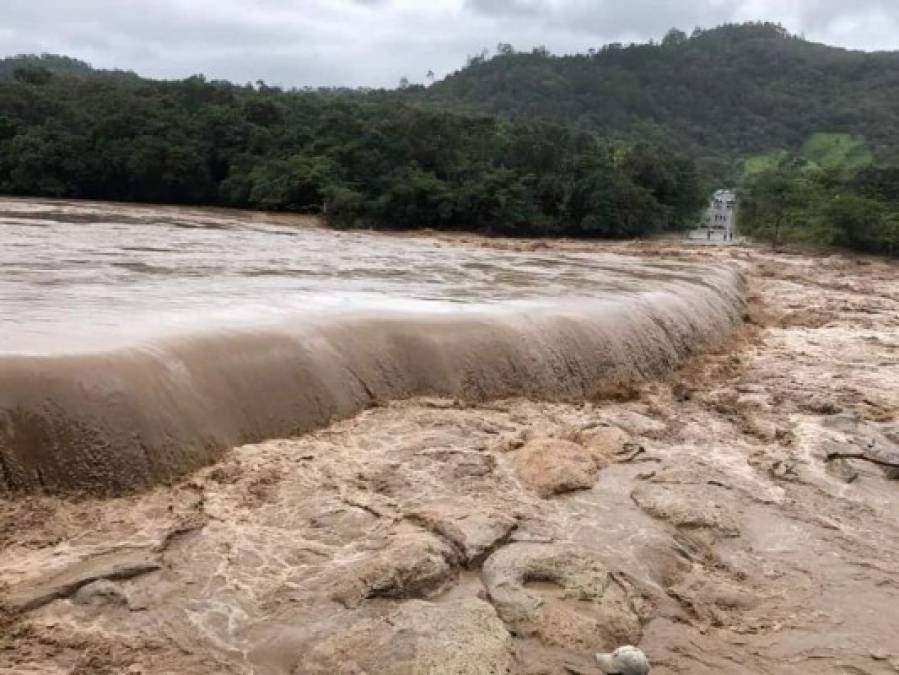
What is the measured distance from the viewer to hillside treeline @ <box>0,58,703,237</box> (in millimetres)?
35062

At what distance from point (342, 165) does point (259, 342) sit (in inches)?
1194

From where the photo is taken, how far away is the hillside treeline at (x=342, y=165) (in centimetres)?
3506

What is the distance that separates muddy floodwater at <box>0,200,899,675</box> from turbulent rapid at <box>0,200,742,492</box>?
0.03 metres

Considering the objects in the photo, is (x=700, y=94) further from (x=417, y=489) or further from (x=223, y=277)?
(x=417, y=489)

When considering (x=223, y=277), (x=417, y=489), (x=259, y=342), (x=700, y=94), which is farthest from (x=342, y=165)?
(x=700, y=94)

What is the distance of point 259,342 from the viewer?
787 cm

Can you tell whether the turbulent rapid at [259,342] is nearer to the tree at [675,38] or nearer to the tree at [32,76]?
the tree at [32,76]

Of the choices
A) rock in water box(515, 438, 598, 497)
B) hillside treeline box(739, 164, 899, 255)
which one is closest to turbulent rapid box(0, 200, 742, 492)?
rock in water box(515, 438, 598, 497)

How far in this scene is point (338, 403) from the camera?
7.92 metres

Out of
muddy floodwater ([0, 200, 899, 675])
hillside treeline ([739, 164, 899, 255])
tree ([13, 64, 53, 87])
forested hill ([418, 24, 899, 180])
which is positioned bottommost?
muddy floodwater ([0, 200, 899, 675])

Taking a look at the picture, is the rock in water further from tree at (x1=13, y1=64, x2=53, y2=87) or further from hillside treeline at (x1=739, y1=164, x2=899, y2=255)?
tree at (x1=13, y1=64, x2=53, y2=87)

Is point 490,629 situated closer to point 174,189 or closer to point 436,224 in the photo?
point 436,224

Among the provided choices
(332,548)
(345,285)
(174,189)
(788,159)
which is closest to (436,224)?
(174,189)

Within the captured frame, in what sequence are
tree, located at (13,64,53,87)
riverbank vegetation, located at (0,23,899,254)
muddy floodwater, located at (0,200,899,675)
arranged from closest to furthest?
muddy floodwater, located at (0,200,899,675), riverbank vegetation, located at (0,23,899,254), tree, located at (13,64,53,87)
